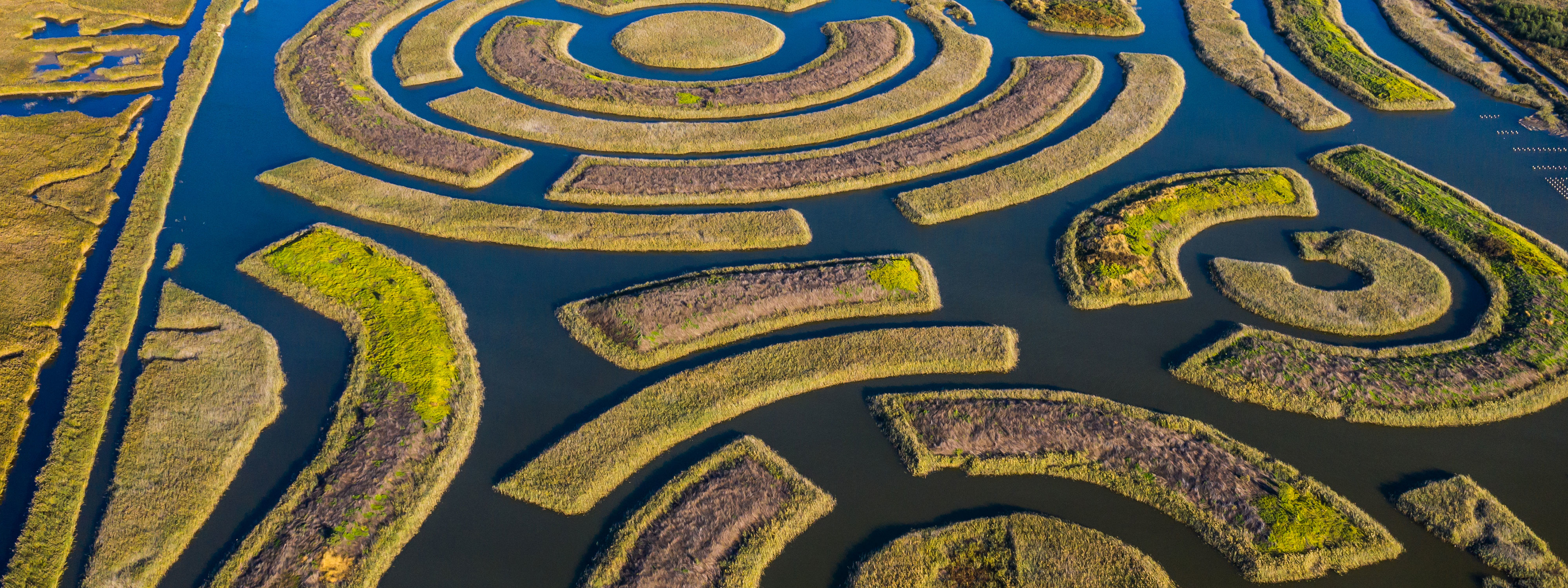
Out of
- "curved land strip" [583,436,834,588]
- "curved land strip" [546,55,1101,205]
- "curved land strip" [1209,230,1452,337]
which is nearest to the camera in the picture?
"curved land strip" [583,436,834,588]

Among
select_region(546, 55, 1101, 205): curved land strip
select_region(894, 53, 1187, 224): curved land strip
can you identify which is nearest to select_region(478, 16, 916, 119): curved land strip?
select_region(546, 55, 1101, 205): curved land strip

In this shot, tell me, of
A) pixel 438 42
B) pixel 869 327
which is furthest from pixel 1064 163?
pixel 438 42

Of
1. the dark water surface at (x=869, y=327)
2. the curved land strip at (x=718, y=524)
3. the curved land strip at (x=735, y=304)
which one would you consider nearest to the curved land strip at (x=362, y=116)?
the dark water surface at (x=869, y=327)

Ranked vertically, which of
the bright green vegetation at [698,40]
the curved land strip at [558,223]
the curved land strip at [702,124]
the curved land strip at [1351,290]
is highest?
the bright green vegetation at [698,40]

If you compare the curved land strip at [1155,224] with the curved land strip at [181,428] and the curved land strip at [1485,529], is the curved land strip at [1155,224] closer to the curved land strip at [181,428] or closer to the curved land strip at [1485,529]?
the curved land strip at [1485,529]

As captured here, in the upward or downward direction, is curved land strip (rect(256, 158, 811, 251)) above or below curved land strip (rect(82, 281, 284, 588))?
above

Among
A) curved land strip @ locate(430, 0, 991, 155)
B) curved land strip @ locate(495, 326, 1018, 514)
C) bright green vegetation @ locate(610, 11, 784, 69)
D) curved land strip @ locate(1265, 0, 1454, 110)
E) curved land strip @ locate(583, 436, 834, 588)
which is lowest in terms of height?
curved land strip @ locate(583, 436, 834, 588)

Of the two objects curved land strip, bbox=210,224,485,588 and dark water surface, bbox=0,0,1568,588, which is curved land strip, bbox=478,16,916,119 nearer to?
dark water surface, bbox=0,0,1568,588
